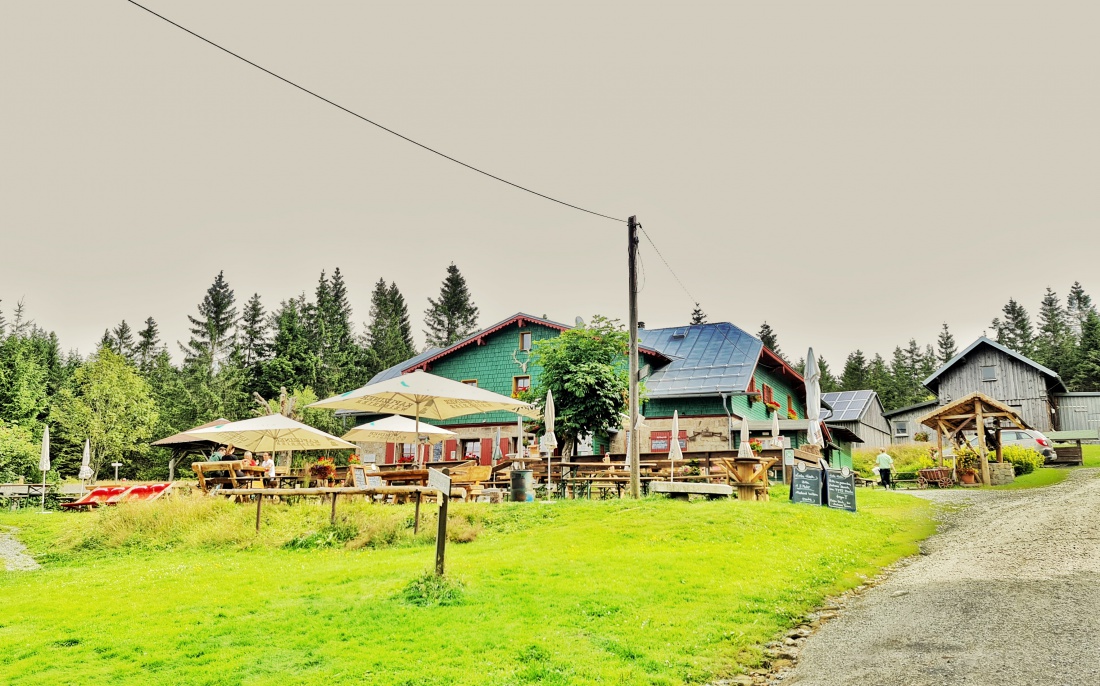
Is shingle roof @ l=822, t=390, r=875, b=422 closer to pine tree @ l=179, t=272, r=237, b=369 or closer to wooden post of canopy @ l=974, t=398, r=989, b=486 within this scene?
wooden post of canopy @ l=974, t=398, r=989, b=486

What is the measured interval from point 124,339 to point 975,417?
69251 mm

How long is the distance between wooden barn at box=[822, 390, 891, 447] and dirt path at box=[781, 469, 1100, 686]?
3866 cm

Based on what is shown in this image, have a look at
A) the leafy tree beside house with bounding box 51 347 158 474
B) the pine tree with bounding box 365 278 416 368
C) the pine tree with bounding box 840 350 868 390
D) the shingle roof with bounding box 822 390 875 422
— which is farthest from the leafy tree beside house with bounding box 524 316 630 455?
the pine tree with bounding box 840 350 868 390

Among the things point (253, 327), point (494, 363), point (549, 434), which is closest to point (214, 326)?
point (253, 327)

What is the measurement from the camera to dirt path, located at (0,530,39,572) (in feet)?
39.1

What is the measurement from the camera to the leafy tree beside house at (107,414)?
132 ft

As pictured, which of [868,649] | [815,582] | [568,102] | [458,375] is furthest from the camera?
[458,375]

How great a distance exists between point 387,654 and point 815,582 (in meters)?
5.71

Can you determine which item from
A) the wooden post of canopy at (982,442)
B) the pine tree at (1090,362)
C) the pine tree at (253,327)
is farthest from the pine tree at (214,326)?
the pine tree at (1090,362)

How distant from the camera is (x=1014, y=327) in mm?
86688

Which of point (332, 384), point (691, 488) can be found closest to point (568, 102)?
point (691, 488)

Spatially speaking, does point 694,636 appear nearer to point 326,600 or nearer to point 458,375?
point 326,600

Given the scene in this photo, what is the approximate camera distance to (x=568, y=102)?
15.9 m

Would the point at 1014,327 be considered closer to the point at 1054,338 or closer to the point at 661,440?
the point at 1054,338
